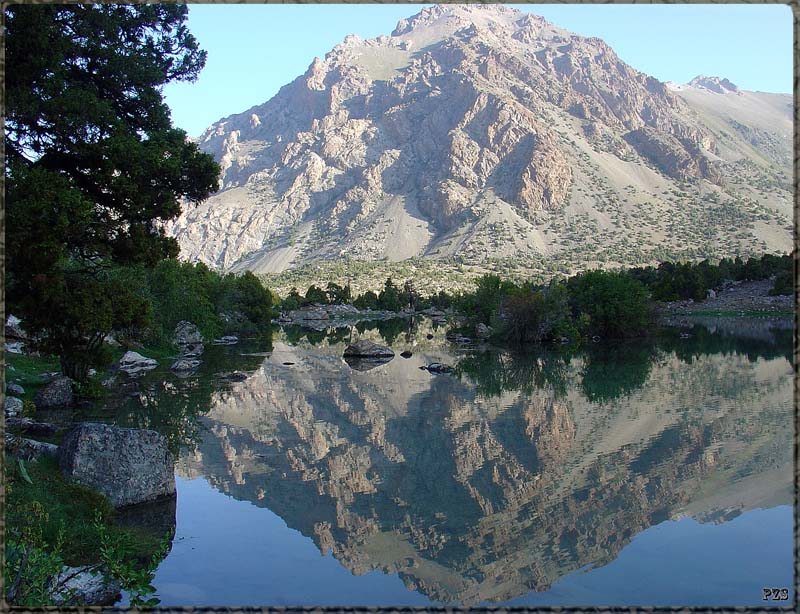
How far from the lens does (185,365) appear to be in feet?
115

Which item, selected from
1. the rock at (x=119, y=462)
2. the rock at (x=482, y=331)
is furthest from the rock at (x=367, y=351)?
the rock at (x=119, y=462)

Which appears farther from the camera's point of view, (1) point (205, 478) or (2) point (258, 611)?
(1) point (205, 478)

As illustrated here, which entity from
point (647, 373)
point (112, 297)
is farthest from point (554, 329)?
point (112, 297)

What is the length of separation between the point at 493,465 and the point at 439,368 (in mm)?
19311

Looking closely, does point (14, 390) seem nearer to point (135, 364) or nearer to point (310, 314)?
point (135, 364)

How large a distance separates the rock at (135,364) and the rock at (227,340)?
62.0 feet

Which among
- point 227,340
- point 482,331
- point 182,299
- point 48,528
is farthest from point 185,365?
point 482,331

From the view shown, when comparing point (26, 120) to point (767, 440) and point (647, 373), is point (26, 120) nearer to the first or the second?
point (767, 440)

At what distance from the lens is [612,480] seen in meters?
14.3

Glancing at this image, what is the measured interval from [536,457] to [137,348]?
89.7 ft

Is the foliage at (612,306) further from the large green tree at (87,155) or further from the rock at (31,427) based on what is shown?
the large green tree at (87,155)

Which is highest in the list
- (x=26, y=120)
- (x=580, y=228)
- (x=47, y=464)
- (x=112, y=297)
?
(x=580, y=228)

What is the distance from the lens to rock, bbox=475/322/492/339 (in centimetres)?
5604

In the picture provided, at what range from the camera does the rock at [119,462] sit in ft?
38.7
